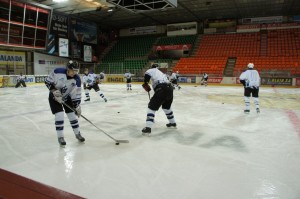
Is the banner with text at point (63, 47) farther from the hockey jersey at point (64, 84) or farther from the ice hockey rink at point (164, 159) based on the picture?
the hockey jersey at point (64, 84)

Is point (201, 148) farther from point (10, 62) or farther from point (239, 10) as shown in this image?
point (239, 10)

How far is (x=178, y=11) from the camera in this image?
25.2 m

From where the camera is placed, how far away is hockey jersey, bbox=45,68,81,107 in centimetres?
385

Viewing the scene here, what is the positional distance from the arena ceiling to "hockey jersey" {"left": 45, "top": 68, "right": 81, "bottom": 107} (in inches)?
615

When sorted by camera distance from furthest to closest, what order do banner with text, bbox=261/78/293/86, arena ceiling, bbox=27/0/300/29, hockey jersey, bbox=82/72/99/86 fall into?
1. arena ceiling, bbox=27/0/300/29
2. banner with text, bbox=261/78/293/86
3. hockey jersey, bbox=82/72/99/86

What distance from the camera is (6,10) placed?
55.8 feet

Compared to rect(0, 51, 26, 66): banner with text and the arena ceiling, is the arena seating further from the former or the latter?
rect(0, 51, 26, 66): banner with text

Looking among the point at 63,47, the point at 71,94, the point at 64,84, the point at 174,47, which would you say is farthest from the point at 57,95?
the point at 174,47

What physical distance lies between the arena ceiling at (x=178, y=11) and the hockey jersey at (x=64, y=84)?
1562 centimetres

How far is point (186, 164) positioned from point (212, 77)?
791 inches

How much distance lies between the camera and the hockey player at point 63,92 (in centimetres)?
383

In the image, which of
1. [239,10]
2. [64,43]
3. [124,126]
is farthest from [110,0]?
[239,10]

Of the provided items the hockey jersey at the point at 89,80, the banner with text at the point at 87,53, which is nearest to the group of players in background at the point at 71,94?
the hockey jersey at the point at 89,80

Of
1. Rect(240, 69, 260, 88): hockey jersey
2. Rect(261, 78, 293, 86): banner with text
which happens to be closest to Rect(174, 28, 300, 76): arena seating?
Rect(261, 78, 293, 86): banner with text
